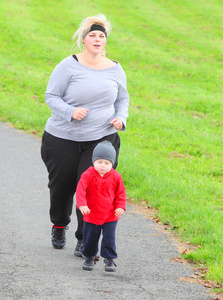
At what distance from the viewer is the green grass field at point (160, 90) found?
23.7 feet

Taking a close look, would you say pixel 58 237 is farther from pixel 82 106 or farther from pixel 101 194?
pixel 82 106

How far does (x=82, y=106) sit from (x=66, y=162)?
54cm

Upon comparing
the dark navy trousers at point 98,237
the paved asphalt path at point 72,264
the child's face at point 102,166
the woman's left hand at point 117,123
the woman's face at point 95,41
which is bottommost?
the paved asphalt path at point 72,264

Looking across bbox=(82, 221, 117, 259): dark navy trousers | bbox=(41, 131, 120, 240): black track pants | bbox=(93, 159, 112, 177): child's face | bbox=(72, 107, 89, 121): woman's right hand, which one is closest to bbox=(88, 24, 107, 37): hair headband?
bbox=(72, 107, 89, 121): woman's right hand

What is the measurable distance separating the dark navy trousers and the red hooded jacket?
6 cm

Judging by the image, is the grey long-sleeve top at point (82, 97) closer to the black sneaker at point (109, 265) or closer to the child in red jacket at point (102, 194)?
the child in red jacket at point (102, 194)

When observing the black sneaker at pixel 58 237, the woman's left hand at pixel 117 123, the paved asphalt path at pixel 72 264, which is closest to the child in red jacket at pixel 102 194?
the woman's left hand at pixel 117 123

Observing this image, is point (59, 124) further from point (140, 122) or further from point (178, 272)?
point (140, 122)

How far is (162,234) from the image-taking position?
5992mm

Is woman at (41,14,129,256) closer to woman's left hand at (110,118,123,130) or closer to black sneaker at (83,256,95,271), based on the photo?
woman's left hand at (110,118,123,130)

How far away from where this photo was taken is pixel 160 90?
18.2m

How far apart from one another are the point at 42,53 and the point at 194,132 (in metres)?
10.8

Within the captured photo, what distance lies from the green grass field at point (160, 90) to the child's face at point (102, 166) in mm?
1360

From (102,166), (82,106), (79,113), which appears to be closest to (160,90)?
(82,106)
